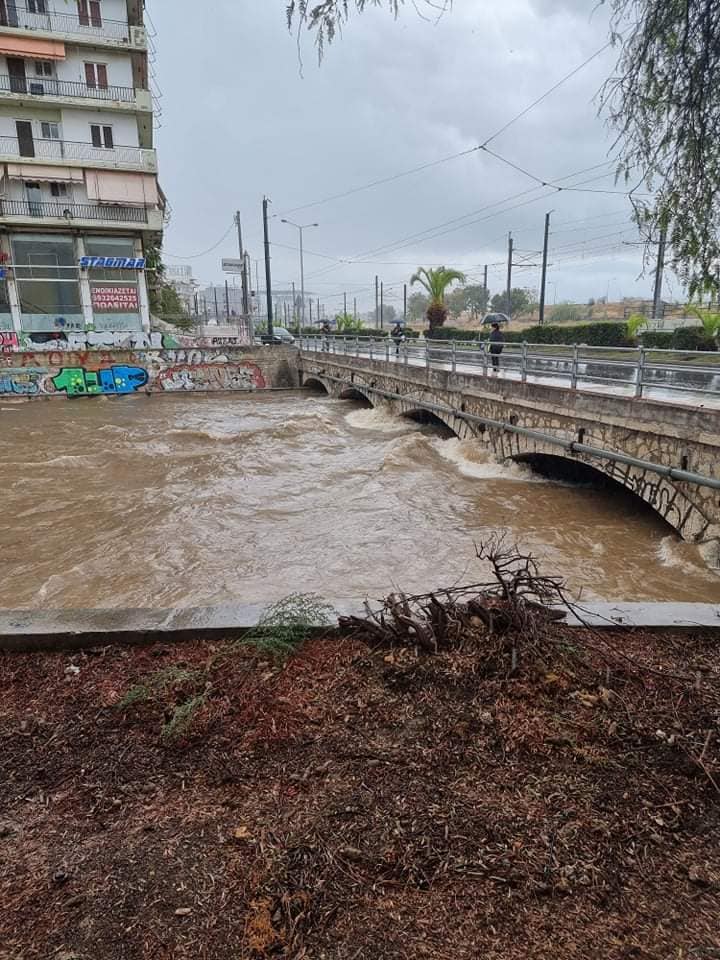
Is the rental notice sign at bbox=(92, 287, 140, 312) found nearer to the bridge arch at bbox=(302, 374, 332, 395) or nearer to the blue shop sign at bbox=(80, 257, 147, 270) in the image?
the blue shop sign at bbox=(80, 257, 147, 270)

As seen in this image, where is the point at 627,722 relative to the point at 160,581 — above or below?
above

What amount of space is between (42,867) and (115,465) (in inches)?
616

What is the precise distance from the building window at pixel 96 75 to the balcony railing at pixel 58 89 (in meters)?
0.18

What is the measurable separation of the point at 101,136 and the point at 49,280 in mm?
9240

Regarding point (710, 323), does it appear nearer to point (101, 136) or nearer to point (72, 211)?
point (72, 211)

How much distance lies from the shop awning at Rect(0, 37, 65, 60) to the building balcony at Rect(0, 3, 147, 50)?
33 centimetres

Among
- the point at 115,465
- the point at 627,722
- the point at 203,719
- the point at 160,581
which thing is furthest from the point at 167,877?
the point at 115,465

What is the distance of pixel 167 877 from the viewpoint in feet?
6.41

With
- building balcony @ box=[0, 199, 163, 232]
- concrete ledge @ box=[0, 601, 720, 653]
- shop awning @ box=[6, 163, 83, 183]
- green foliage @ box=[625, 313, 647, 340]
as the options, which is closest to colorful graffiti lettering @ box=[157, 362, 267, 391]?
building balcony @ box=[0, 199, 163, 232]

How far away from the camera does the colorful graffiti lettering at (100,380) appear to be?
31062 millimetres

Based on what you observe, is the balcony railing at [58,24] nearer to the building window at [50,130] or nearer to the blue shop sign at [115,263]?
the building window at [50,130]

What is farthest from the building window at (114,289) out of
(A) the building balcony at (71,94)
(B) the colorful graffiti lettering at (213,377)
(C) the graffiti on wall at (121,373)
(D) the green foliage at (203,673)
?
(D) the green foliage at (203,673)

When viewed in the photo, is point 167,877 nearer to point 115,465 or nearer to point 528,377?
point 528,377

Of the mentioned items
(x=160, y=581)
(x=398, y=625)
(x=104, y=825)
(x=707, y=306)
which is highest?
(x=707, y=306)
